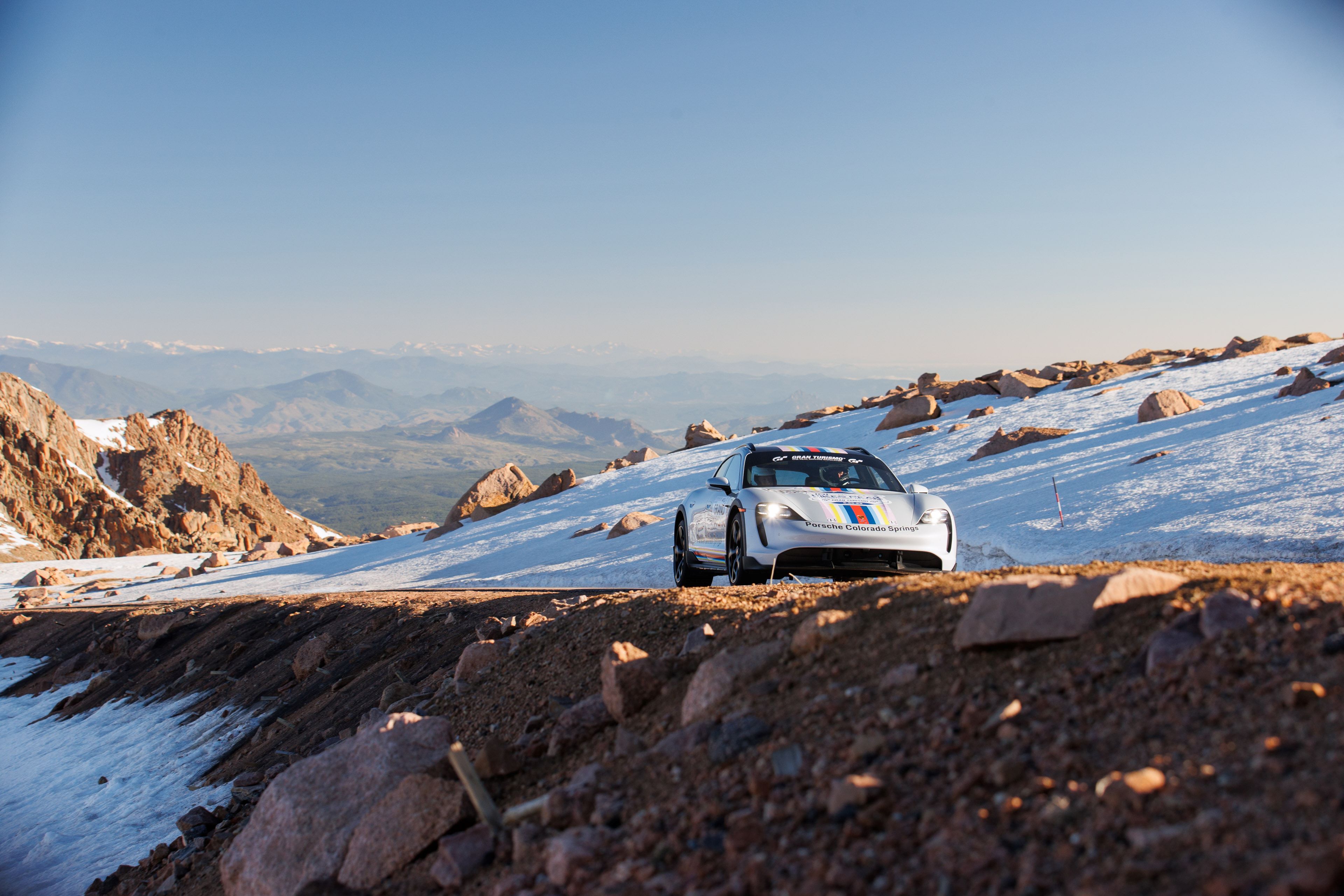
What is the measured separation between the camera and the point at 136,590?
33531 millimetres

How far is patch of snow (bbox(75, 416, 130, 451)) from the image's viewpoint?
8619cm

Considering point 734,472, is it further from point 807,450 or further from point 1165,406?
point 1165,406

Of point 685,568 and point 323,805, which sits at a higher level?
point 685,568

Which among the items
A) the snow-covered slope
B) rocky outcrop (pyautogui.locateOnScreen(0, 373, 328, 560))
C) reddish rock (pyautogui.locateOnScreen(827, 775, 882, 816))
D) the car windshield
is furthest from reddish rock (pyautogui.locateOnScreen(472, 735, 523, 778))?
rocky outcrop (pyautogui.locateOnScreen(0, 373, 328, 560))

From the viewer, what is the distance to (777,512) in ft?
29.7

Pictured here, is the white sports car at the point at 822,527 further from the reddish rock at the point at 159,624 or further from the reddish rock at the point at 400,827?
the reddish rock at the point at 159,624

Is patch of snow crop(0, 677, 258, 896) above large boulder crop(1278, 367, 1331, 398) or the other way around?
the other way around

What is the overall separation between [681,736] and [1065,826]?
6.95ft

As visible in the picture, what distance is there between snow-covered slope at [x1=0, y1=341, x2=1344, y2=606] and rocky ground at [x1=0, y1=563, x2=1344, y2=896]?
26.4 ft

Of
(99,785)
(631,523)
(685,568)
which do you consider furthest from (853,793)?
(631,523)

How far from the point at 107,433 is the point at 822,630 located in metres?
103

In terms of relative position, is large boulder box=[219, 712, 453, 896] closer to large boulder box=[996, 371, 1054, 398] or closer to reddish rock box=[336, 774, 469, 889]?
reddish rock box=[336, 774, 469, 889]

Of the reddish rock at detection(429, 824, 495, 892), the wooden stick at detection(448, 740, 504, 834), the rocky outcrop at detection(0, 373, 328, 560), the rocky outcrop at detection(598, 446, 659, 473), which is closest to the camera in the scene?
the reddish rock at detection(429, 824, 495, 892)

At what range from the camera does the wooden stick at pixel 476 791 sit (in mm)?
4371
